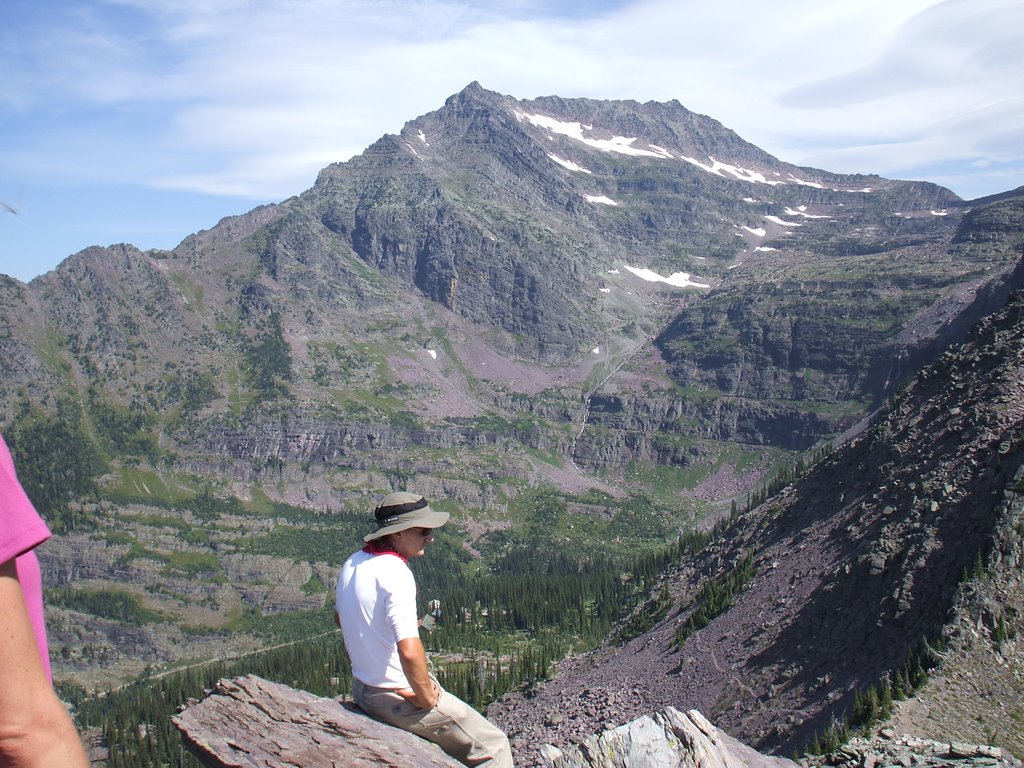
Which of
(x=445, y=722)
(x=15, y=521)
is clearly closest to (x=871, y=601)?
(x=445, y=722)

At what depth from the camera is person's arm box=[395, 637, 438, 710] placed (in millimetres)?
10547

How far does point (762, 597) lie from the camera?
61094 millimetres

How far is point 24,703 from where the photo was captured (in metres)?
4.68

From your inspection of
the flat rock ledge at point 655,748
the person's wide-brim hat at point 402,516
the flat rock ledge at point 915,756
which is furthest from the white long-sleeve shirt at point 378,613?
the flat rock ledge at point 915,756

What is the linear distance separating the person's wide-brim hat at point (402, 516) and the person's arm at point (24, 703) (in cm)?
662

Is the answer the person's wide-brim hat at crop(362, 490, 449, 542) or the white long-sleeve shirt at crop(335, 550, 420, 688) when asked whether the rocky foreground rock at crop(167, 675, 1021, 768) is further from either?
the person's wide-brim hat at crop(362, 490, 449, 542)

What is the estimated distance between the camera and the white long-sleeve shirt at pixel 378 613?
1072 centimetres

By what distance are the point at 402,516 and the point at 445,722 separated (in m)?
2.97

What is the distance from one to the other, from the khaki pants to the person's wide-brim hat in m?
2.24

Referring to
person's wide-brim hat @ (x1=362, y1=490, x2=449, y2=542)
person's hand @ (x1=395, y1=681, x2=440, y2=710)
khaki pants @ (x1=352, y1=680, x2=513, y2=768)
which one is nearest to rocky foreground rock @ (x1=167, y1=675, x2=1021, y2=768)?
khaki pants @ (x1=352, y1=680, x2=513, y2=768)

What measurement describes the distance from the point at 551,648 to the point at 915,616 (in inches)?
3030

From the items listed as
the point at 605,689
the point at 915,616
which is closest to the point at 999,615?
the point at 915,616

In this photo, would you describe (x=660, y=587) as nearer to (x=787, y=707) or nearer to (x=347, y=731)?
(x=787, y=707)

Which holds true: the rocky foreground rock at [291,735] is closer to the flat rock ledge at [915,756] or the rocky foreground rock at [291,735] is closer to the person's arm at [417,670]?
the person's arm at [417,670]
